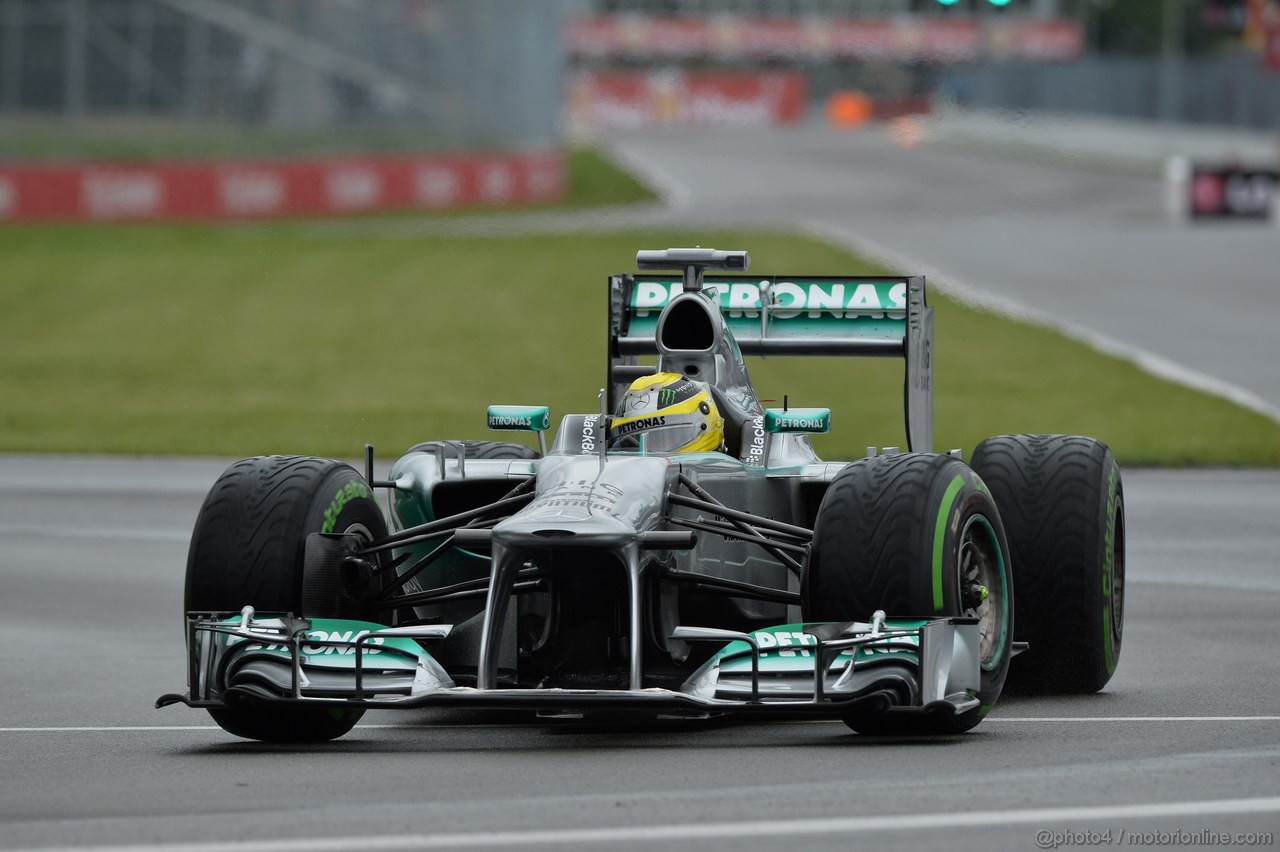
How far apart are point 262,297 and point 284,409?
1215 centimetres

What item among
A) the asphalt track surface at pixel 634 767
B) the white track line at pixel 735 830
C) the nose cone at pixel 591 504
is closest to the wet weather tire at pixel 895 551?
the asphalt track surface at pixel 634 767

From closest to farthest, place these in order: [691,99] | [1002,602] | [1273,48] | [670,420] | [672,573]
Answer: [672,573] → [1002,602] → [670,420] → [1273,48] → [691,99]

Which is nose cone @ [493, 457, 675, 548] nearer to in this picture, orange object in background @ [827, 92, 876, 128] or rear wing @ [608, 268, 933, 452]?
rear wing @ [608, 268, 933, 452]

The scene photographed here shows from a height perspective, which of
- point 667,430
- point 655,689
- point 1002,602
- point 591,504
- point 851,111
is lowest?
point 655,689

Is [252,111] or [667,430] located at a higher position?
[252,111]

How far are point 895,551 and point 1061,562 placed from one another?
6.01ft

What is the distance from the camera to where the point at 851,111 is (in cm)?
9900

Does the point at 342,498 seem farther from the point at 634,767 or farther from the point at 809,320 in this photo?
the point at 809,320

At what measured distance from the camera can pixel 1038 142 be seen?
200 ft

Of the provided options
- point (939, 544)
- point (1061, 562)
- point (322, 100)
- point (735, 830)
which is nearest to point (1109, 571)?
point (1061, 562)

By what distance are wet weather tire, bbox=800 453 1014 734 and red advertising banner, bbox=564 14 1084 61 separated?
104m

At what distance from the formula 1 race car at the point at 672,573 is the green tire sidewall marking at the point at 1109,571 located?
0.03 metres

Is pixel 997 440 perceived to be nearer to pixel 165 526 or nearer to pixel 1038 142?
pixel 165 526

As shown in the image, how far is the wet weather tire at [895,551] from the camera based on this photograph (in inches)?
350
